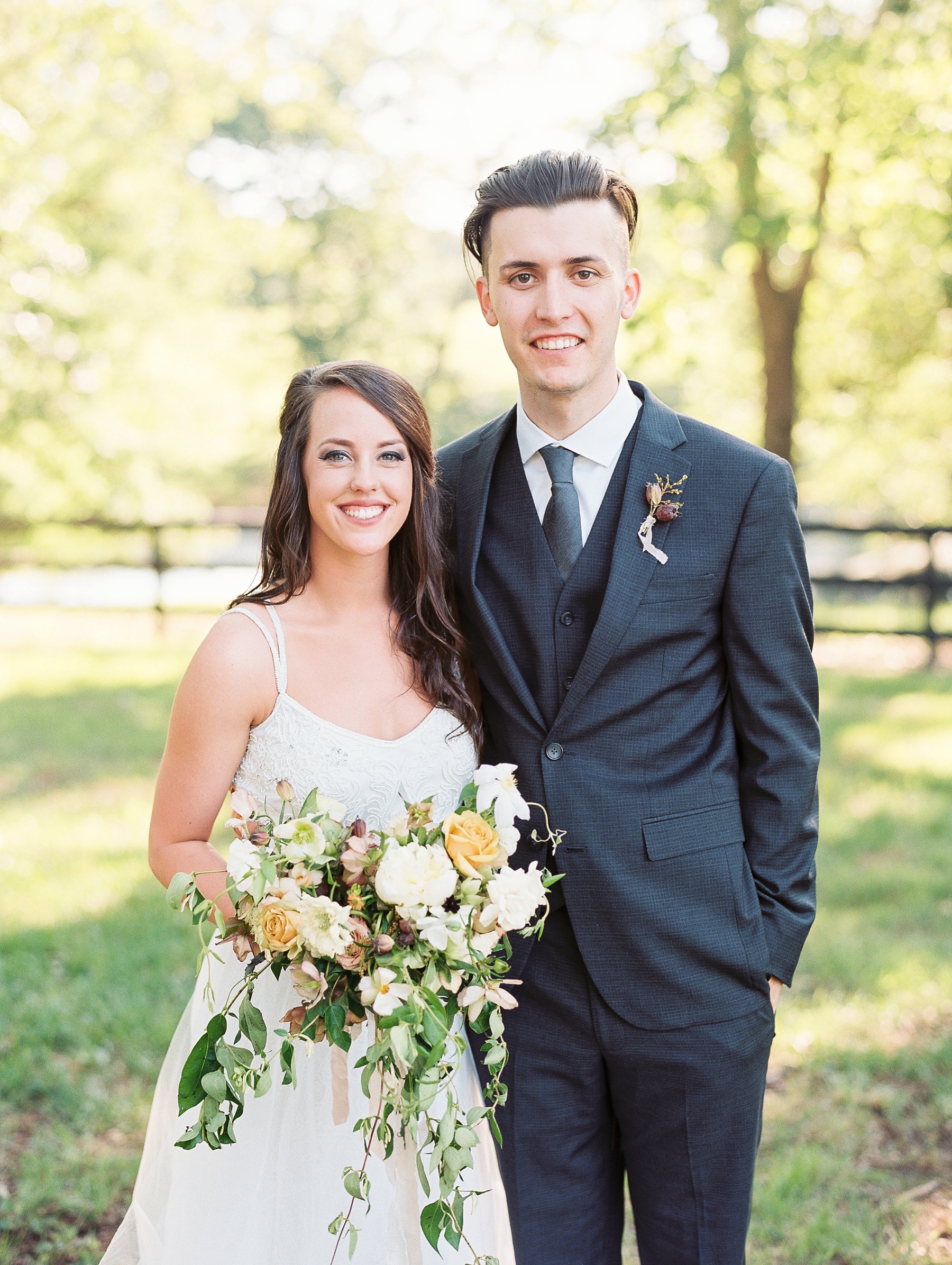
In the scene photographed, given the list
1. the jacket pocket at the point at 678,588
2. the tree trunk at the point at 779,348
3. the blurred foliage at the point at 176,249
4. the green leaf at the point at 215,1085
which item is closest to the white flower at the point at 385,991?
the green leaf at the point at 215,1085

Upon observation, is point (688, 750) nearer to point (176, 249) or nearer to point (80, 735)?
point (80, 735)

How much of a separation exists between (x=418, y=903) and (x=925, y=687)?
27.4 feet

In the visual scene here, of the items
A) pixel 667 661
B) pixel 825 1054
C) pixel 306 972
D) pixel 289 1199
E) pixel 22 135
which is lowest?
pixel 825 1054

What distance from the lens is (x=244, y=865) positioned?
1.84 m

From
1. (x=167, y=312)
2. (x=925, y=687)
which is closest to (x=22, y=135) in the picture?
(x=167, y=312)

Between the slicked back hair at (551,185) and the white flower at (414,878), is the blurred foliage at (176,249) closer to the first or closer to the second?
the slicked back hair at (551,185)

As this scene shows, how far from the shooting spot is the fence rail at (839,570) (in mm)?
10828

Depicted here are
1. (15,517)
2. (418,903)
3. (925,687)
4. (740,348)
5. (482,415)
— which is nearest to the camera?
(418,903)

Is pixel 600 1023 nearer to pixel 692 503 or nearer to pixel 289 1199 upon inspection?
pixel 289 1199

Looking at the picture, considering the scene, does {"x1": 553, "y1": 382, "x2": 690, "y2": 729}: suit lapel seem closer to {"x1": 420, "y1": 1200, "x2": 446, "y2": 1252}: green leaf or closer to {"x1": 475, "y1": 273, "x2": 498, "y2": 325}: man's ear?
{"x1": 475, "y1": 273, "x2": 498, "y2": 325}: man's ear

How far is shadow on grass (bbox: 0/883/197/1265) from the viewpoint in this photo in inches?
127

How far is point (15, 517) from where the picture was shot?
13.9m

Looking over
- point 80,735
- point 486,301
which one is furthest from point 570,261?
point 80,735

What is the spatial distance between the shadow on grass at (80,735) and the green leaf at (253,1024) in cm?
524
